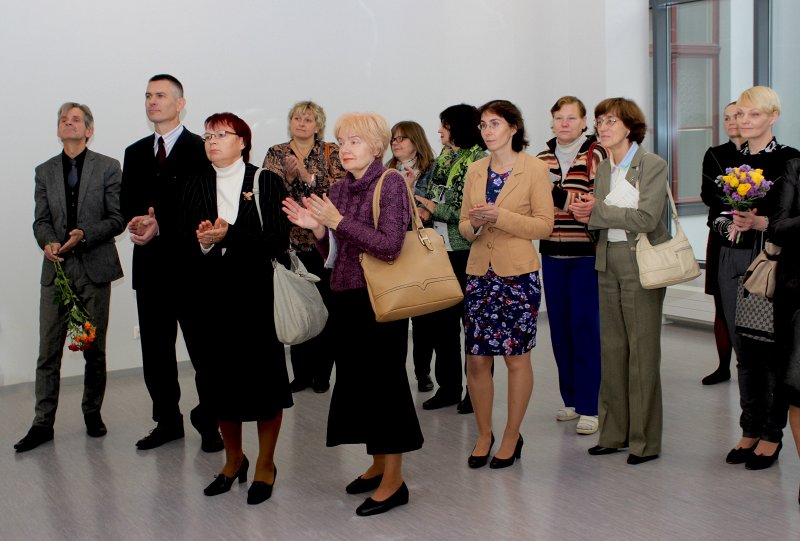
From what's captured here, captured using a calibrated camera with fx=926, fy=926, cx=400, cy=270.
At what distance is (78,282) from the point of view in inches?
205

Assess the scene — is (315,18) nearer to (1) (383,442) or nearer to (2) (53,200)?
(2) (53,200)

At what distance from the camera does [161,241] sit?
4.89 meters

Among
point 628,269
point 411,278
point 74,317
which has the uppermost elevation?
point 411,278

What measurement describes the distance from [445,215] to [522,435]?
4.37 feet

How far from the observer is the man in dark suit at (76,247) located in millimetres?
5191

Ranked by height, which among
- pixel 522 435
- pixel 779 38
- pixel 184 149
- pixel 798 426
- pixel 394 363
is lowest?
pixel 522 435

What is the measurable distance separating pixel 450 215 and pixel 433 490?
1792 mm

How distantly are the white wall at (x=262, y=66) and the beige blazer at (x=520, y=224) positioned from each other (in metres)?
3.52

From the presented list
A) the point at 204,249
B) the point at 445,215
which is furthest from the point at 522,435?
the point at 204,249

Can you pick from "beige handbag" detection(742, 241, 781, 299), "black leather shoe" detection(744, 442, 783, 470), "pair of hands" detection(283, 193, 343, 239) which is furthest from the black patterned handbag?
"pair of hands" detection(283, 193, 343, 239)

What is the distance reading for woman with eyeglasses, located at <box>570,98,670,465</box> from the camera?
4.30 meters

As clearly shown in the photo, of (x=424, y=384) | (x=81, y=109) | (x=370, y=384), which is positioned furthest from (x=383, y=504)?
(x=81, y=109)

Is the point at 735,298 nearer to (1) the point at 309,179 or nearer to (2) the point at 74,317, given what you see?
(1) the point at 309,179

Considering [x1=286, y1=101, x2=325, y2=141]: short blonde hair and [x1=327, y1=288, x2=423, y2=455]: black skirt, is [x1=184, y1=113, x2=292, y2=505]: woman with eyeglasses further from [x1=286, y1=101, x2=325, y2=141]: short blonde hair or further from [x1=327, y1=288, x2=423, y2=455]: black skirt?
[x1=286, y1=101, x2=325, y2=141]: short blonde hair
